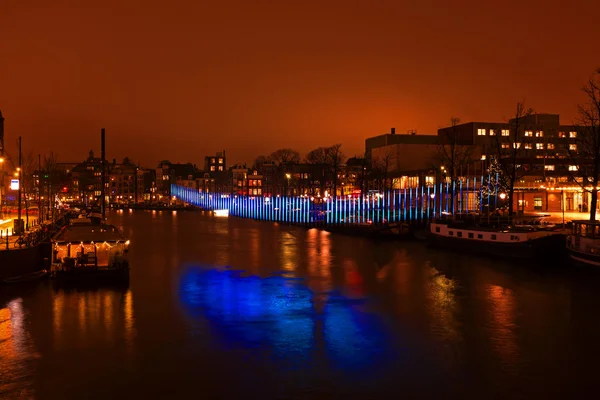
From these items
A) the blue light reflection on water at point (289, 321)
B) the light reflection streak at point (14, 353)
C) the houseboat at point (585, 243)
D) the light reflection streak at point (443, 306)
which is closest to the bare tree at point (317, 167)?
the houseboat at point (585, 243)

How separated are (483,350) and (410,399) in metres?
4.57

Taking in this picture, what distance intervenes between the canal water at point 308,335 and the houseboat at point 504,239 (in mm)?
3378

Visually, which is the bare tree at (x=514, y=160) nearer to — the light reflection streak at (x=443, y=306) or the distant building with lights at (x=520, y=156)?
the distant building with lights at (x=520, y=156)

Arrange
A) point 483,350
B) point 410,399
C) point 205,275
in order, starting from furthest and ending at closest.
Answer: point 205,275 → point 483,350 → point 410,399

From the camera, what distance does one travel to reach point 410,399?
13812 mm

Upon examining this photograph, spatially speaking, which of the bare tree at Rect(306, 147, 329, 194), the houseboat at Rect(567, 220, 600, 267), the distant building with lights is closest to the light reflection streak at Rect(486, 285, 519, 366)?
the houseboat at Rect(567, 220, 600, 267)

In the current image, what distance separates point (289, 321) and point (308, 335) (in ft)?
6.83

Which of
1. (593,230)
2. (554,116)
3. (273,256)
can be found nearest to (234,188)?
(554,116)

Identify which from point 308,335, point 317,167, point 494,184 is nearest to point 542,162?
point 494,184

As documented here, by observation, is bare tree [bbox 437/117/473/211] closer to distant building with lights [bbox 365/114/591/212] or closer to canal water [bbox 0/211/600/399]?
distant building with lights [bbox 365/114/591/212]

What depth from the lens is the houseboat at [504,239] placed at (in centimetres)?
3759

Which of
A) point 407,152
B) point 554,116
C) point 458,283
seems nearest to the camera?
point 458,283

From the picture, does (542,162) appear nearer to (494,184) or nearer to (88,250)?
(494,184)

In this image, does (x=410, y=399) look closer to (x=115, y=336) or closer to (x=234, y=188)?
(x=115, y=336)
